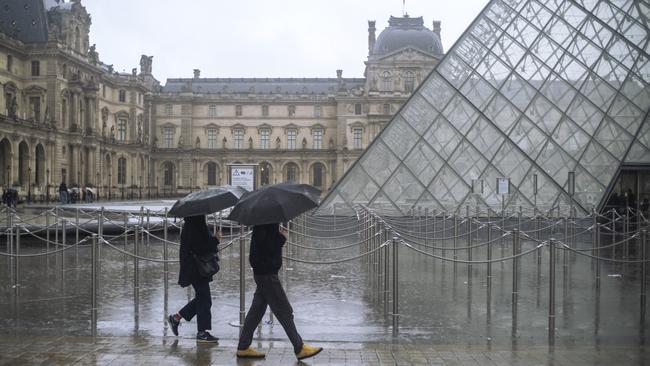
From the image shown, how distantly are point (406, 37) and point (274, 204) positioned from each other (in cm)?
6103

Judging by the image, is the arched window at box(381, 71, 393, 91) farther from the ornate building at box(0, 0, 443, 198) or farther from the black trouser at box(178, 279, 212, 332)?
the black trouser at box(178, 279, 212, 332)

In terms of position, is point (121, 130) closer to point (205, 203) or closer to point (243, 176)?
point (243, 176)

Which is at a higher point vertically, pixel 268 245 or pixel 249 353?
pixel 268 245

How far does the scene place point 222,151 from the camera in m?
68.8

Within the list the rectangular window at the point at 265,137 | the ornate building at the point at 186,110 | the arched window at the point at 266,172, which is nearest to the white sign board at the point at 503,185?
the ornate building at the point at 186,110

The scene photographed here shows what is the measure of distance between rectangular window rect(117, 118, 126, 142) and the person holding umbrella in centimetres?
5638

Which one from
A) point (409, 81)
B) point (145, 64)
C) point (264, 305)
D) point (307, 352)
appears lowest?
point (307, 352)

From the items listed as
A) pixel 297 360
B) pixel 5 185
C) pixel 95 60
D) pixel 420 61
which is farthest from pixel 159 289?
pixel 420 61

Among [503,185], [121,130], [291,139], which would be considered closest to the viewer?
[503,185]

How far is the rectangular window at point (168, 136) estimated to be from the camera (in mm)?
69500

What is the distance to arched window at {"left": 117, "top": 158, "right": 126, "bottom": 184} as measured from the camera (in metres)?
58.3

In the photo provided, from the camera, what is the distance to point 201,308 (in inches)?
251

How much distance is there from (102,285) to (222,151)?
59.6 m

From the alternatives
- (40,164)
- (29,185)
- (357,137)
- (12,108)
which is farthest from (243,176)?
(357,137)
